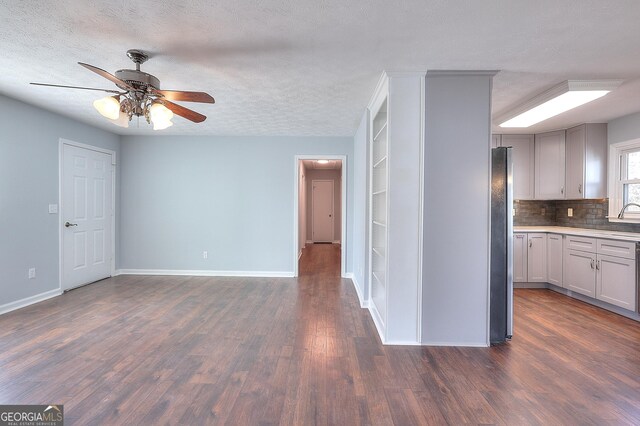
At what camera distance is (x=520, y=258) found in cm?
439

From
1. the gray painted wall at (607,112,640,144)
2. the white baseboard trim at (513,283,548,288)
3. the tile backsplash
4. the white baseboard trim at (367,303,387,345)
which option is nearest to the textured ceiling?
the gray painted wall at (607,112,640,144)

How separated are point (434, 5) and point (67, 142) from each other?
15.5ft

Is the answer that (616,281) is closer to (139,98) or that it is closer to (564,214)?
(564,214)

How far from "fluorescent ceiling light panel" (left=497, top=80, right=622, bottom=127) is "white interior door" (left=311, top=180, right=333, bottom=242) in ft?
20.2

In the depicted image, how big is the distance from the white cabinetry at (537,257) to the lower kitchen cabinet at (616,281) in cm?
74

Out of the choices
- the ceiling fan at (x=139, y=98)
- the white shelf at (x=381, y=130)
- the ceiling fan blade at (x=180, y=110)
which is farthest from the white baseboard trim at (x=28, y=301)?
the white shelf at (x=381, y=130)

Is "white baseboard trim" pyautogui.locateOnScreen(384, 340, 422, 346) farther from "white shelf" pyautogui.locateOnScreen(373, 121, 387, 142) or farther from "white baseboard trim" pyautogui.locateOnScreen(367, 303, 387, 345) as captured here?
"white shelf" pyautogui.locateOnScreen(373, 121, 387, 142)

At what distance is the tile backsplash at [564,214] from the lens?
167 inches

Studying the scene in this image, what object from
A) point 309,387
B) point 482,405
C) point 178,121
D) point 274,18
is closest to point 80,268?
point 178,121

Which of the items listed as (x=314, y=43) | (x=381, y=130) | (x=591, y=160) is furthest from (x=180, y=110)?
(x=591, y=160)

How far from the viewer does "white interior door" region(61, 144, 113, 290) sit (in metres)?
4.17

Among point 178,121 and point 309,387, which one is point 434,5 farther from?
point 178,121

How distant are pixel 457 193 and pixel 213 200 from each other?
3.90 m

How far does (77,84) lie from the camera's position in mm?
2953
